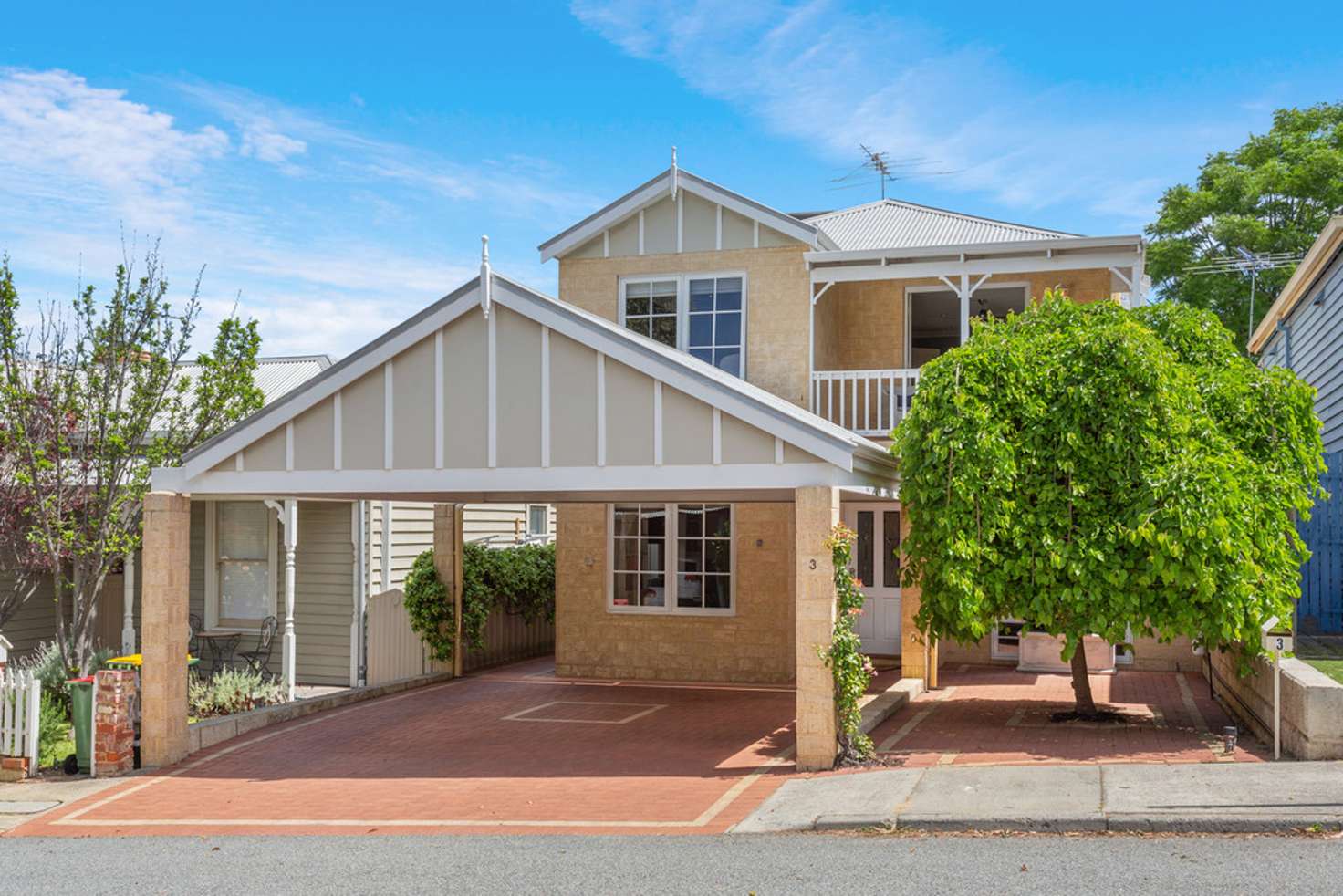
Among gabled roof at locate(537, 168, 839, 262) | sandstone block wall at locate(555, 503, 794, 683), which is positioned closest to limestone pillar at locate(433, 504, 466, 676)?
sandstone block wall at locate(555, 503, 794, 683)

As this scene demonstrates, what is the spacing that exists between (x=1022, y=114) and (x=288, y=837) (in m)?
14.0

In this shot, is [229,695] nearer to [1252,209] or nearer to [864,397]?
[864,397]

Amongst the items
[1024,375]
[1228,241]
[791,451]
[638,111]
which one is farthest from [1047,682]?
[1228,241]

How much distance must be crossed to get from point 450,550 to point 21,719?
6.75 metres

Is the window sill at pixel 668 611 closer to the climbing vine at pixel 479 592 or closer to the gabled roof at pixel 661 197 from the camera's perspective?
the climbing vine at pixel 479 592

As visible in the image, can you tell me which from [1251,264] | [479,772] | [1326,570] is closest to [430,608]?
[479,772]

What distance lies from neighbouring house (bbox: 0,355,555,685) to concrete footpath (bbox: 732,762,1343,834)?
8.62 metres

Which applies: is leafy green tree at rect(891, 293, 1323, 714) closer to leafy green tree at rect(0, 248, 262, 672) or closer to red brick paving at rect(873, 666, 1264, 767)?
red brick paving at rect(873, 666, 1264, 767)

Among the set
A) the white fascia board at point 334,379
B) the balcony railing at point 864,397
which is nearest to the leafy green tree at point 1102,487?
the balcony railing at point 864,397

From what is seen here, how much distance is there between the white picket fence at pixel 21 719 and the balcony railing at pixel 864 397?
9.81m

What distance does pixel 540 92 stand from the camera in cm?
1656

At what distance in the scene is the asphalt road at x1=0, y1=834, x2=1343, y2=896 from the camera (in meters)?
6.71

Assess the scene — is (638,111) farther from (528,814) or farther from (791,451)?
(528,814)

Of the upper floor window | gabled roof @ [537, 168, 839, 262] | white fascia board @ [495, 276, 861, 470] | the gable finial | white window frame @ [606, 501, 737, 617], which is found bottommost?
white window frame @ [606, 501, 737, 617]
